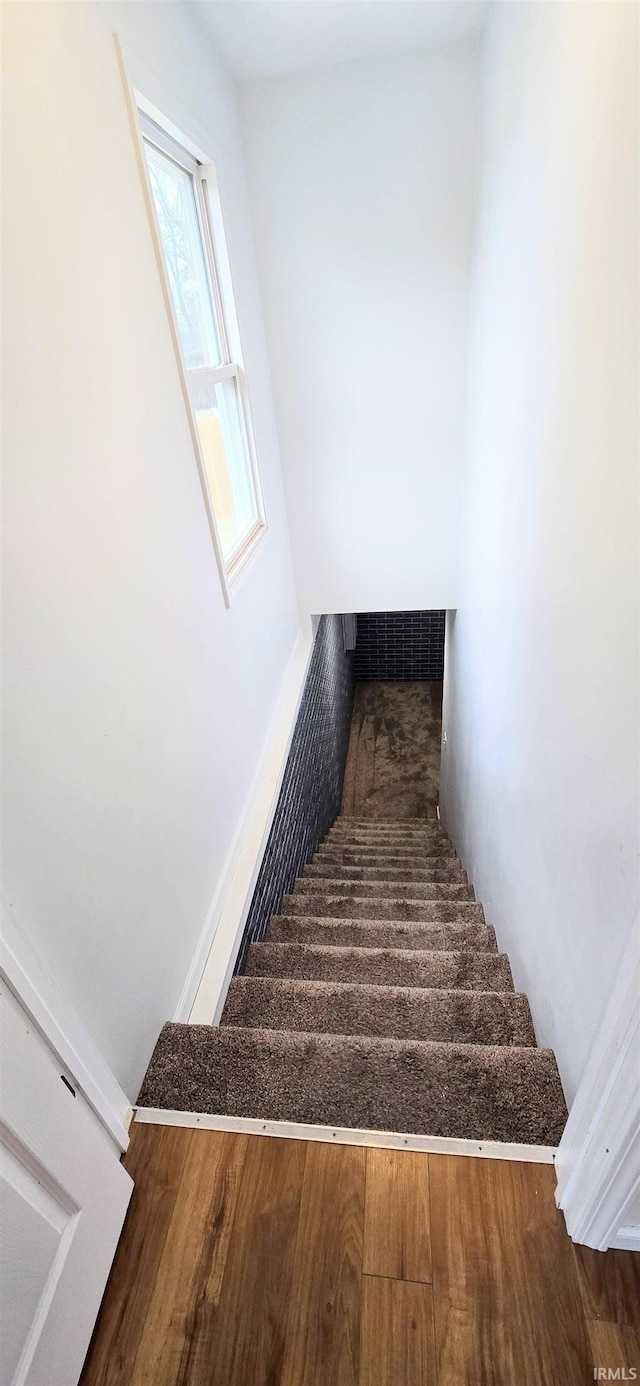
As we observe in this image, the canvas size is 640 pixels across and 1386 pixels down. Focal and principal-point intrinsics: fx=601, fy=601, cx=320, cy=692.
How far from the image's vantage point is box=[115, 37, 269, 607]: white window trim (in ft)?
4.74

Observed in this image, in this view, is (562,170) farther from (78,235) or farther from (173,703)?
(173,703)

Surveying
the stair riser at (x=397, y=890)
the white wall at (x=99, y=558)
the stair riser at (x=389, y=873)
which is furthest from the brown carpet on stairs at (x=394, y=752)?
the white wall at (x=99, y=558)

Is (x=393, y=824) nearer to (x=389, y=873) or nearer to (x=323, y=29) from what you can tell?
(x=389, y=873)

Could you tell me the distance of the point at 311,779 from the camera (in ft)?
11.9

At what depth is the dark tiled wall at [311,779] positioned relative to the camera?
2.28 m

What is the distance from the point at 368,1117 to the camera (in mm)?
1194

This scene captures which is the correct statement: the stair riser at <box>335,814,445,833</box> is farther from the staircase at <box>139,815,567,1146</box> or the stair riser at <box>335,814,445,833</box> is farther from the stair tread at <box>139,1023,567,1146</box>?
the stair tread at <box>139,1023,567,1146</box>

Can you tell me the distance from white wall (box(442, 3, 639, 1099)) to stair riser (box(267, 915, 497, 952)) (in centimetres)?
11

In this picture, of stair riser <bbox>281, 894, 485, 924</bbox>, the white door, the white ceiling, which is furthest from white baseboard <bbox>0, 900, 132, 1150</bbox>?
the white ceiling

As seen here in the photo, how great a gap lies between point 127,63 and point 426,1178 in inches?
94.3

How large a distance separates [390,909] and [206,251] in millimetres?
2495

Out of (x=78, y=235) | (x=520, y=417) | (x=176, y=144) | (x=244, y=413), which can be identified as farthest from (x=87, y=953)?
(x=176, y=144)

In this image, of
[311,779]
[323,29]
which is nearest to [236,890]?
[311,779]

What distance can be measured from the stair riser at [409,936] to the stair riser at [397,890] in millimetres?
341
